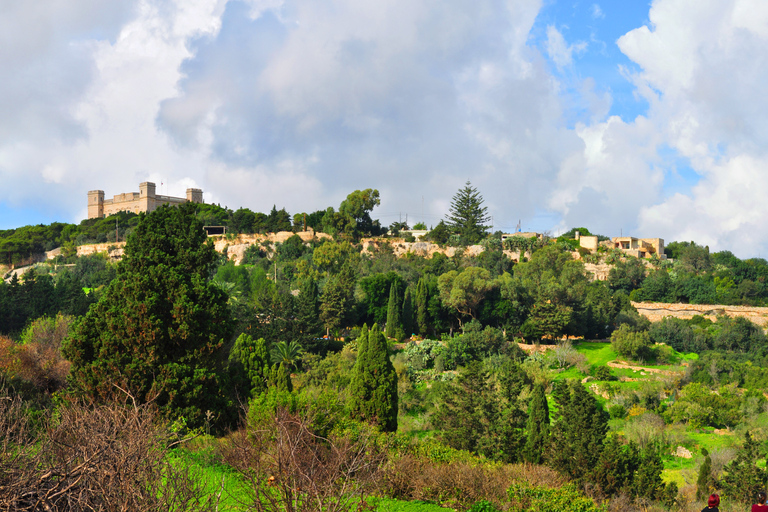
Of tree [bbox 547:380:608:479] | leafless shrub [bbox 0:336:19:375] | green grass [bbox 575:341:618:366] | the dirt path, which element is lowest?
the dirt path

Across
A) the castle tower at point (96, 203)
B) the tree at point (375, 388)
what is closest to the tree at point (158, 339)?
the tree at point (375, 388)

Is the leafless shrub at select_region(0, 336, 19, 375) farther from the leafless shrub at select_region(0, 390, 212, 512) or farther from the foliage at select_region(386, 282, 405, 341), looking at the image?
the foliage at select_region(386, 282, 405, 341)

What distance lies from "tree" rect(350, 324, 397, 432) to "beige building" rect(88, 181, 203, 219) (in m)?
57.2

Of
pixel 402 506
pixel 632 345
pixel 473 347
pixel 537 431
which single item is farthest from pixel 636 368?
pixel 402 506

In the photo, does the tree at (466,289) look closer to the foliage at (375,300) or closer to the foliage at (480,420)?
the foliage at (375,300)

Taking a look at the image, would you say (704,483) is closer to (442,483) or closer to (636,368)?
(442,483)

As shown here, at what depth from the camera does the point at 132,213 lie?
65438mm

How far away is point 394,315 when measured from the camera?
31625 millimetres

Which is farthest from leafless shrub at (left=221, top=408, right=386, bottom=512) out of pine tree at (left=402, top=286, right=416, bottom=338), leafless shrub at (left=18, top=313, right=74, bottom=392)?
pine tree at (left=402, top=286, right=416, bottom=338)

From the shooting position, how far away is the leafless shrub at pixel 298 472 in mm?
4301

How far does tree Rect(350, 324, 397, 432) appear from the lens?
15152 millimetres

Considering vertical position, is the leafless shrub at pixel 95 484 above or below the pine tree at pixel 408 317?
above

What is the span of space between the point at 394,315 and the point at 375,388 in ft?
53.0

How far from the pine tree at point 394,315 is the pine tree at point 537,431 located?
48.1 ft
